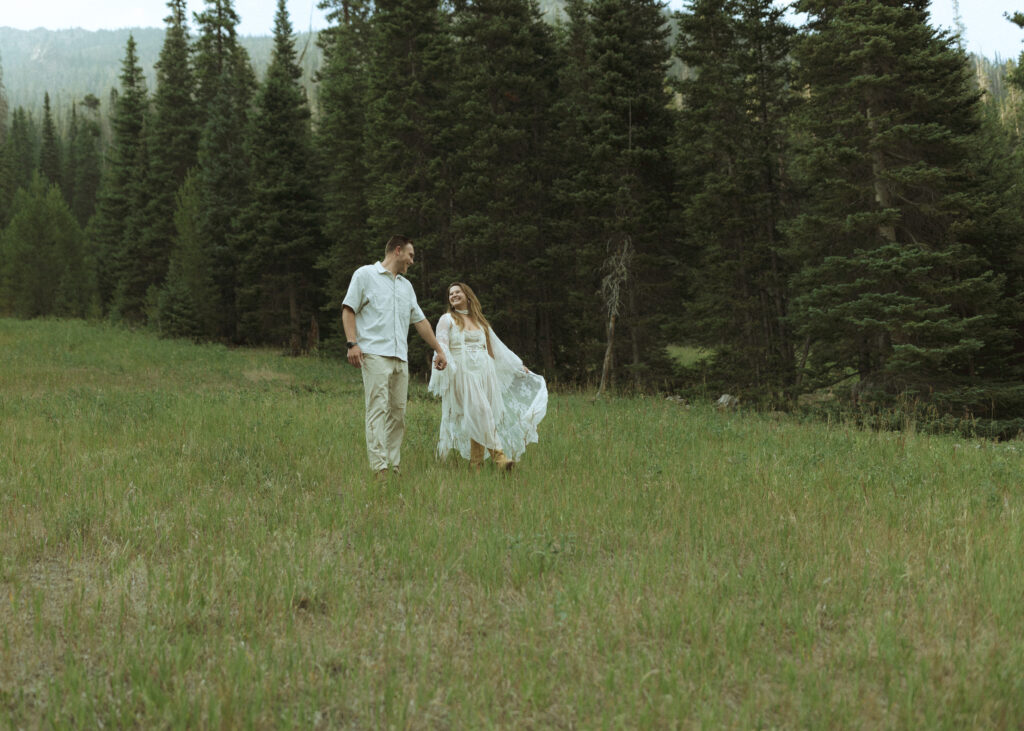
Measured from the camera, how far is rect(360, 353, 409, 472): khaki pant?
7.27 metres

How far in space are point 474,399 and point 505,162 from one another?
20215 millimetres

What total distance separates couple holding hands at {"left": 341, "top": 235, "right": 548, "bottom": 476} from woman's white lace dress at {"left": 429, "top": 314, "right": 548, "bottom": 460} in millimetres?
12

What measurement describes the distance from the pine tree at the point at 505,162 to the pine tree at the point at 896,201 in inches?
421

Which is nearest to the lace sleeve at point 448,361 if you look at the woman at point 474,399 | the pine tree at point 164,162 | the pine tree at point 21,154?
the woman at point 474,399

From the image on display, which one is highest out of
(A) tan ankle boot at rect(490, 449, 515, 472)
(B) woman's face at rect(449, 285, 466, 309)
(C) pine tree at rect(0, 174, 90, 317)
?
(C) pine tree at rect(0, 174, 90, 317)

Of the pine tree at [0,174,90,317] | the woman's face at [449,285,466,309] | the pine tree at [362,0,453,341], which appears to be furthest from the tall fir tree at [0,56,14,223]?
the woman's face at [449,285,466,309]

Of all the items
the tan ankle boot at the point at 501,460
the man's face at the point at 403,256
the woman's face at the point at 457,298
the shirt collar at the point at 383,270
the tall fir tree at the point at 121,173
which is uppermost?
the tall fir tree at the point at 121,173

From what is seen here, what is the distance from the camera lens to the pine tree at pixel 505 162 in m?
25.4

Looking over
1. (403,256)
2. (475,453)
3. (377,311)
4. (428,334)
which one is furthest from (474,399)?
(403,256)

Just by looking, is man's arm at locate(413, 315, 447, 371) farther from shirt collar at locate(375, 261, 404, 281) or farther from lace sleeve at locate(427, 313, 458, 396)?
shirt collar at locate(375, 261, 404, 281)

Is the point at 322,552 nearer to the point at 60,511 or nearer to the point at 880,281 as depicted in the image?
the point at 60,511

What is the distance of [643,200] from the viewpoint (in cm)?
2389

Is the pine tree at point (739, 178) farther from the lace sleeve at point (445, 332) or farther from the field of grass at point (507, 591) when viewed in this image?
the lace sleeve at point (445, 332)

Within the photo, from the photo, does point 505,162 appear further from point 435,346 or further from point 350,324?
point 350,324
